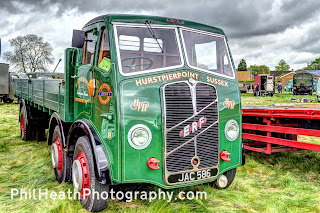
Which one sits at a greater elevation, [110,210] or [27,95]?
[27,95]

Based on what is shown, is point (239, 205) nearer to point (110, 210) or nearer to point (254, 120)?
point (110, 210)

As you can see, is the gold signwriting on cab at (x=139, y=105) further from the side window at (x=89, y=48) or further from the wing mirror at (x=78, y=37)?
the wing mirror at (x=78, y=37)

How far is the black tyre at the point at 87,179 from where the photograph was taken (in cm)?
338

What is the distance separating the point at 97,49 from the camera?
3.69 meters

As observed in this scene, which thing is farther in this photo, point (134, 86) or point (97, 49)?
point (97, 49)

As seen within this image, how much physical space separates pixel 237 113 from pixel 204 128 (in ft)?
2.08

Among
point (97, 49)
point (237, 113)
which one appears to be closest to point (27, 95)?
point (97, 49)

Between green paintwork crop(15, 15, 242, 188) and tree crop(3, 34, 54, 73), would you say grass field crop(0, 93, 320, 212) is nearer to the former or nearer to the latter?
green paintwork crop(15, 15, 242, 188)

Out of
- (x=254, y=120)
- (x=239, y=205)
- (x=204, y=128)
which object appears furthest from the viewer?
(x=254, y=120)

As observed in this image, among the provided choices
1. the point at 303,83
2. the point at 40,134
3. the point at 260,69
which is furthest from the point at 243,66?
the point at 40,134

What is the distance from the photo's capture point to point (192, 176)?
3412 mm

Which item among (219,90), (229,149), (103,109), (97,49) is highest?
(97,49)

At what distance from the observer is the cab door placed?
3.89 metres

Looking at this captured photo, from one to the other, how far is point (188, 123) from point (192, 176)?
2.05 feet
